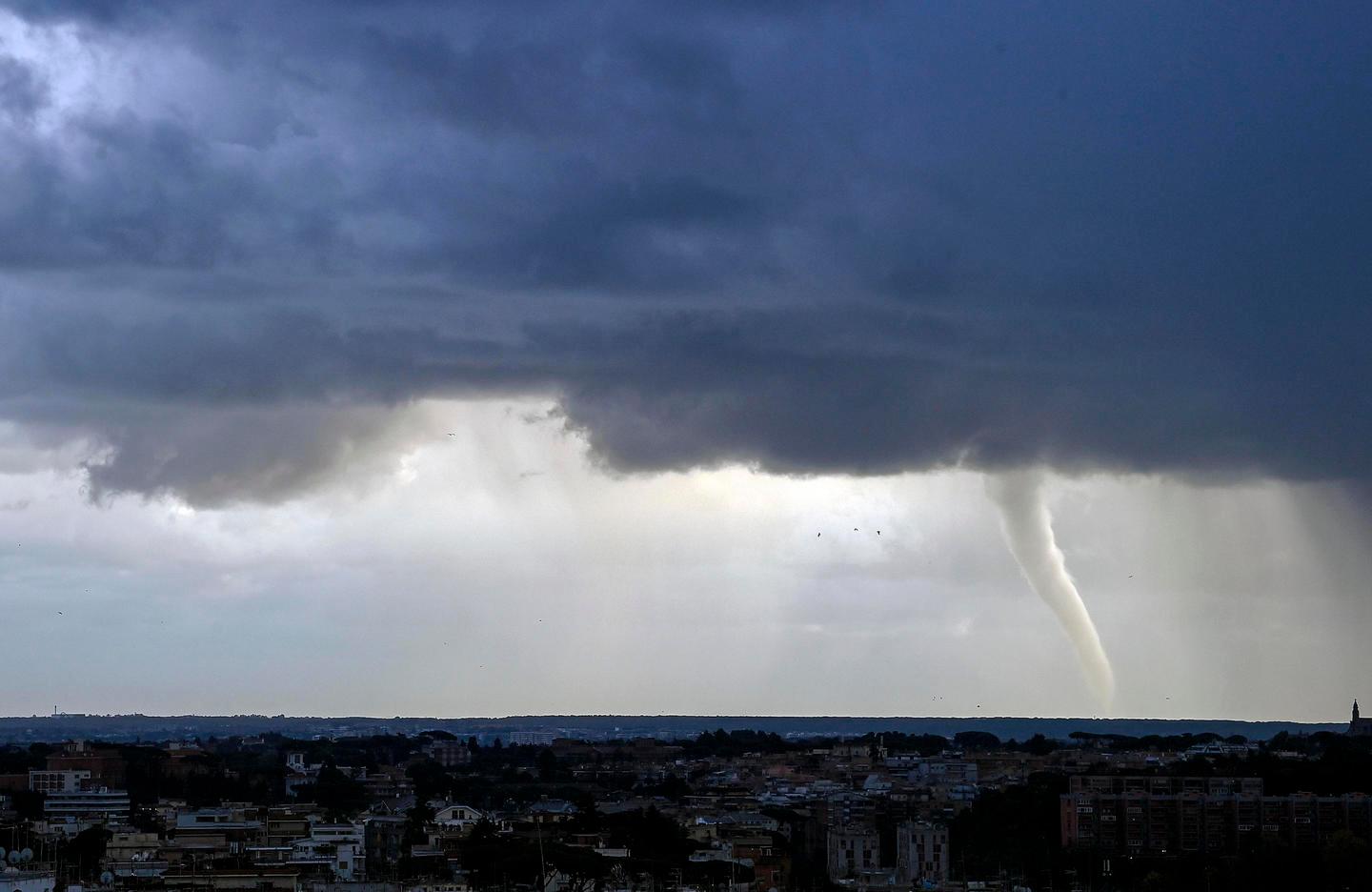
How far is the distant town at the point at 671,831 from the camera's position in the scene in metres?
92.9

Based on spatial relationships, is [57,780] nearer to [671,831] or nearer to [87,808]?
[87,808]

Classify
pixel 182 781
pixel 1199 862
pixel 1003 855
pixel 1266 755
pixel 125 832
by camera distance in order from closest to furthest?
pixel 125 832, pixel 1199 862, pixel 1003 855, pixel 182 781, pixel 1266 755

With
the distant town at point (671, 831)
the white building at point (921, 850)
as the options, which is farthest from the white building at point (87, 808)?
the white building at point (921, 850)

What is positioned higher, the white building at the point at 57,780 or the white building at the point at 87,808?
the white building at the point at 57,780

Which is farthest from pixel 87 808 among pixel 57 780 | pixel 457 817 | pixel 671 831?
pixel 671 831

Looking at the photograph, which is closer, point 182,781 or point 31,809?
point 31,809

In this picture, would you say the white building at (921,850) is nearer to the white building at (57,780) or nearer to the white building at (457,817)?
the white building at (457,817)

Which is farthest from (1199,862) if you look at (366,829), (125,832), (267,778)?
(267,778)

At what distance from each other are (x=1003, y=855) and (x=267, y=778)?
75076mm

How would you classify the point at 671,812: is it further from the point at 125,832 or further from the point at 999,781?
the point at 999,781

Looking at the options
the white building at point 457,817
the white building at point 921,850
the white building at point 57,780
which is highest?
the white building at point 57,780

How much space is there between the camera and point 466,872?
94.9 meters

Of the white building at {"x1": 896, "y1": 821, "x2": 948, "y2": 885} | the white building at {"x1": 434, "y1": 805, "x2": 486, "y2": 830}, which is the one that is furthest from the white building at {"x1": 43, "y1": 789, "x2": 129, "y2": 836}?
the white building at {"x1": 896, "y1": 821, "x2": 948, "y2": 885}

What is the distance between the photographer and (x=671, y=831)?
108 m
